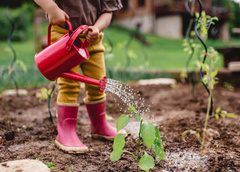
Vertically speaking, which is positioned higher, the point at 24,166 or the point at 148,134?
the point at 148,134

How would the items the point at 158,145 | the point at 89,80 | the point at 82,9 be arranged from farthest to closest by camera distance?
1. the point at 82,9
2. the point at 89,80
3. the point at 158,145

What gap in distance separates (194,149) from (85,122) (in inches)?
35.7

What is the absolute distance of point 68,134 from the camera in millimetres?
1455

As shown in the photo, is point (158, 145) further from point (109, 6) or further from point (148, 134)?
point (109, 6)

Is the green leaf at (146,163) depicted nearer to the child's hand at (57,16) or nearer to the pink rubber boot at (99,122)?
the pink rubber boot at (99,122)

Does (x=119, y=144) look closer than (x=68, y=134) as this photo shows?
Yes

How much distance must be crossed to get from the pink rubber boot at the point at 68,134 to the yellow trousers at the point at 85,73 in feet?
0.19

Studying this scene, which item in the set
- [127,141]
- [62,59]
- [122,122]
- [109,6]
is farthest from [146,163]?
[109,6]

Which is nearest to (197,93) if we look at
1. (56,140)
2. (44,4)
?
(56,140)

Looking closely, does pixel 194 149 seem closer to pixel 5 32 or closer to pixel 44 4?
pixel 44 4

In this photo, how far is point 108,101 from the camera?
2547 mm

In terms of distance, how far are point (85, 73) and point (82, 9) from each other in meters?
0.39

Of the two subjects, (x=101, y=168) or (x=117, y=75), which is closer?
(x=101, y=168)

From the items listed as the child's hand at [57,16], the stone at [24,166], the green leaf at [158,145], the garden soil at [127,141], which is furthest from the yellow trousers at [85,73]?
the green leaf at [158,145]
